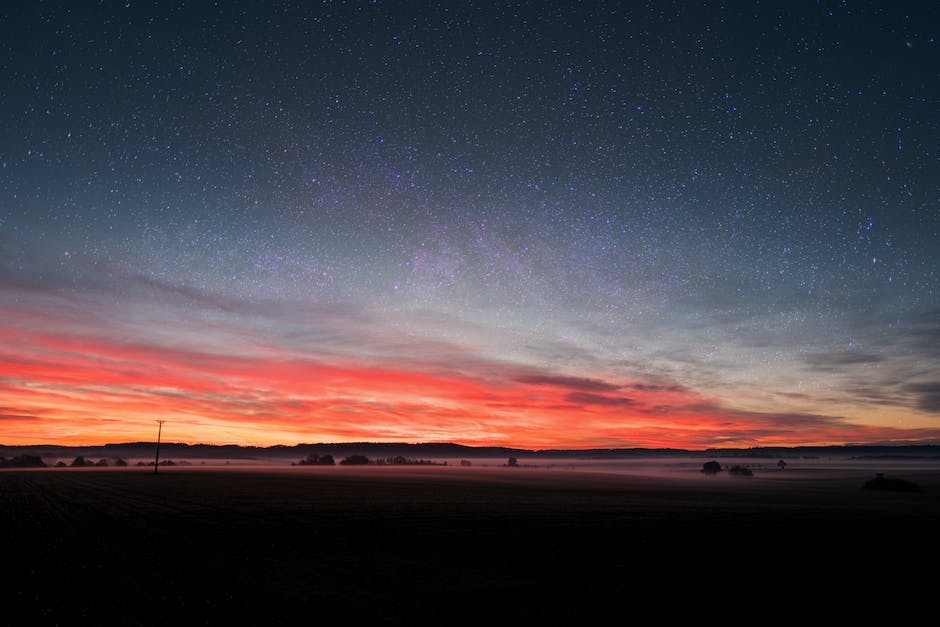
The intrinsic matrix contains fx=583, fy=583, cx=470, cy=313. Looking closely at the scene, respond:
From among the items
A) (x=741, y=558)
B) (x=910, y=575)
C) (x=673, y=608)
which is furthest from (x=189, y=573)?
(x=910, y=575)

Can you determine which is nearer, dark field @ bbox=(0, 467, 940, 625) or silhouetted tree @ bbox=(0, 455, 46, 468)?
dark field @ bbox=(0, 467, 940, 625)

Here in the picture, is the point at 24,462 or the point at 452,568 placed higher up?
the point at 452,568

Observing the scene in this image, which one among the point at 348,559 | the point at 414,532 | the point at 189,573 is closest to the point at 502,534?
the point at 414,532

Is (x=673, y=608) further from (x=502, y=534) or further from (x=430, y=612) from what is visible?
(x=502, y=534)

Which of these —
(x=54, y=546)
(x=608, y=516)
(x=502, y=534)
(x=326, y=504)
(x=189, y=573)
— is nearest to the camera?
(x=189, y=573)

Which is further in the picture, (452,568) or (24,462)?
(24,462)

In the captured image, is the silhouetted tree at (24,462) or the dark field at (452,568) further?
the silhouetted tree at (24,462)

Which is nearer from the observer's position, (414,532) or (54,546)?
(54,546)

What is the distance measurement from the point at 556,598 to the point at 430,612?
3.60 m

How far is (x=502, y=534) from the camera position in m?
27.5

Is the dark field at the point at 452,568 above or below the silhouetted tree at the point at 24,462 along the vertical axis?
above

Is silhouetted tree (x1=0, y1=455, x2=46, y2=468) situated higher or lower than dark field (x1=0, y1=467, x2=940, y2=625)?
lower

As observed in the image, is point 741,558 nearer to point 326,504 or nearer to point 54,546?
point 54,546

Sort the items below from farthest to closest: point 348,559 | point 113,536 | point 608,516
A: point 608,516, point 113,536, point 348,559
